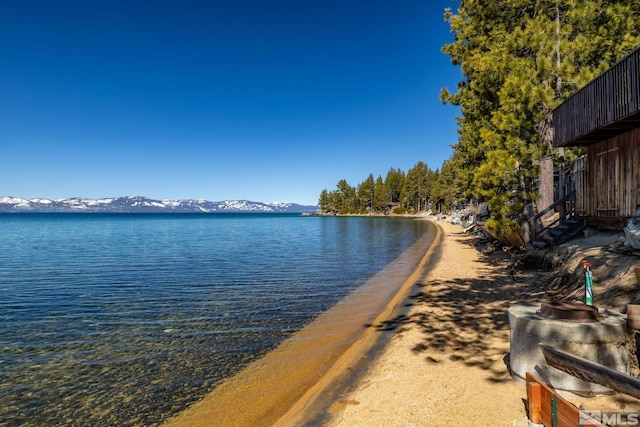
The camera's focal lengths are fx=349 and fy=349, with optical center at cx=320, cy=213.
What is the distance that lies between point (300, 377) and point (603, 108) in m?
13.9

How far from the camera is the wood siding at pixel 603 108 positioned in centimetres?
1100

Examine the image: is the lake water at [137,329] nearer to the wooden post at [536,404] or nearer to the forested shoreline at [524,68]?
the wooden post at [536,404]

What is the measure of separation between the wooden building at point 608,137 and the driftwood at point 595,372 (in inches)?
421

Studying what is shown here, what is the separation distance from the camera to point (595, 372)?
3322 mm

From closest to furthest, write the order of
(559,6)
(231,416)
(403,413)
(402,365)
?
1. (403,413)
2. (231,416)
3. (402,365)
4. (559,6)

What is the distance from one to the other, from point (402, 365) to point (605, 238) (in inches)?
453

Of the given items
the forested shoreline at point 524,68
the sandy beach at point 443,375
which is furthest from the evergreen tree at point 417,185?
the sandy beach at point 443,375

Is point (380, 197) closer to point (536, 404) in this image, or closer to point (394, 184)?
point (394, 184)

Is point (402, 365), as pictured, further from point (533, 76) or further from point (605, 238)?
point (533, 76)

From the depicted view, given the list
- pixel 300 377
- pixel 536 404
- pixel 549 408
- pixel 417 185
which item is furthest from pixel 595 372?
pixel 417 185

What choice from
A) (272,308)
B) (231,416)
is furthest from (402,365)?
(272,308)

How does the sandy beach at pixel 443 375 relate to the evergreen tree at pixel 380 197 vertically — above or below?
below

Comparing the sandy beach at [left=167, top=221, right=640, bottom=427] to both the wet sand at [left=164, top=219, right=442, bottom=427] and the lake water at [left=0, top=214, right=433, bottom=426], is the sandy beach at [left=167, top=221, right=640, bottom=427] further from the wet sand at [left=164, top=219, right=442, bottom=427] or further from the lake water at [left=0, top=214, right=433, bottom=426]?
the lake water at [left=0, top=214, right=433, bottom=426]

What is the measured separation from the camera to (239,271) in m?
20.5
